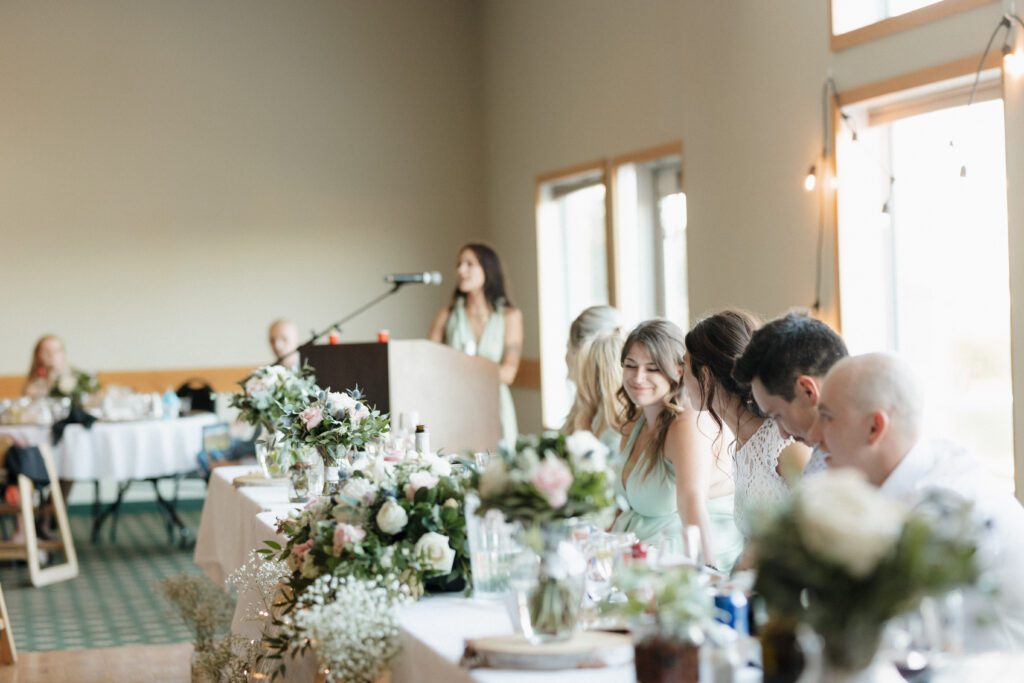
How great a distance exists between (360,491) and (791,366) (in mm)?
979

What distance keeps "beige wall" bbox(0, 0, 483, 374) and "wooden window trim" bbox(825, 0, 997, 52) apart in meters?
5.88

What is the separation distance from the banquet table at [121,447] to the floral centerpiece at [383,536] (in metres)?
5.77

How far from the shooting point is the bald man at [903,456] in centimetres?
240

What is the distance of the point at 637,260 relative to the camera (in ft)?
29.5

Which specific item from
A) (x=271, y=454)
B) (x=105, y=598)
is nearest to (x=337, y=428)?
(x=271, y=454)

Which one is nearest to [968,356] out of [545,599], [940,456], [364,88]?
[940,456]

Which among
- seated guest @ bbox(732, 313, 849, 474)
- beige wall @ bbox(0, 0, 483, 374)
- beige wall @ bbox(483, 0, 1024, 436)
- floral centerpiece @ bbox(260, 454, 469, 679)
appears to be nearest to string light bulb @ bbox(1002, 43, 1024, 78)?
beige wall @ bbox(483, 0, 1024, 436)

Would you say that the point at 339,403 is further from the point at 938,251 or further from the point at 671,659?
the point at 938,251

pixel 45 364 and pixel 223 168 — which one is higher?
pixel 223 168

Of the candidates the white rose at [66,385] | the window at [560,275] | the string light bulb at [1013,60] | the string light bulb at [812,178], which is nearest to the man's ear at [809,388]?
the string light bulb at [1013,60]

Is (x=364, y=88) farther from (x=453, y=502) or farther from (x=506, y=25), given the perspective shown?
(x=453, y=502)

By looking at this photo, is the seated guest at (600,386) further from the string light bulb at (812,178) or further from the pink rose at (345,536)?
the pink rose at (345,536)

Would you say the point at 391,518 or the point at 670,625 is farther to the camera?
the point at 391,518

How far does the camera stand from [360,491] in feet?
9.66
